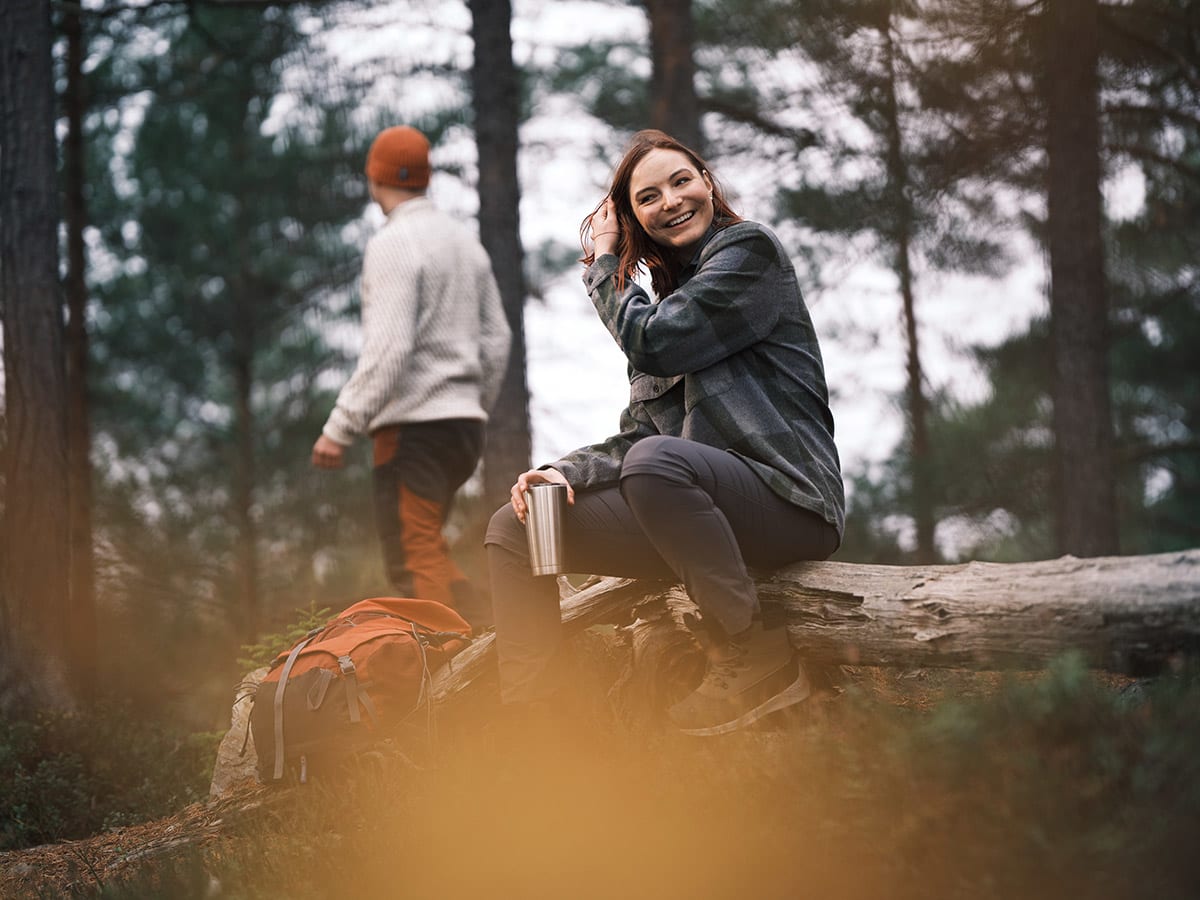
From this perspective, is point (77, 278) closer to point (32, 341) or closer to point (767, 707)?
point (32, 341)

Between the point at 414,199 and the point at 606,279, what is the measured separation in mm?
2052

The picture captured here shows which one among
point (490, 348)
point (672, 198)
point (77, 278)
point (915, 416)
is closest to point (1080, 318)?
point (490, 348)

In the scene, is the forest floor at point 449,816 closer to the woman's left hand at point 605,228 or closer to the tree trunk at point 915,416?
the woman's left hand at point 605,228

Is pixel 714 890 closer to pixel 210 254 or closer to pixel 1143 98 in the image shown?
pixel 1143 98

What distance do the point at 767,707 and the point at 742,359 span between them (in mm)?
1127

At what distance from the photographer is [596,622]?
418 cm

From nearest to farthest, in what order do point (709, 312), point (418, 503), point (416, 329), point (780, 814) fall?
point (780, 814)
point (709, 312)
point (418, 503)
point (416, 329)

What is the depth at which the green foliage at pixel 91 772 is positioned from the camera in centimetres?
498

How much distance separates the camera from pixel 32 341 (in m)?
6.53

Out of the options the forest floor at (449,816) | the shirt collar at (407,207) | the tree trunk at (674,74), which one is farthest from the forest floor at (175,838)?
the tree trunk at (674,74)

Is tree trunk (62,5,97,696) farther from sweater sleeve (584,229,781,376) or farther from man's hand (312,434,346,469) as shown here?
sweater sleeve (584,229,781,376)

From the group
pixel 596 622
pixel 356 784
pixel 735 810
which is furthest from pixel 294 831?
pixel 735 810

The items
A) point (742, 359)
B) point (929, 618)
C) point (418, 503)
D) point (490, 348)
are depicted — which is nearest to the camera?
point (929, 618)

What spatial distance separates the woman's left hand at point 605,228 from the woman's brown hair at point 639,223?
19mm
